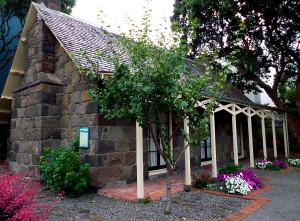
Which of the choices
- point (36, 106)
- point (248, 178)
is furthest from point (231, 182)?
point (36, 106)

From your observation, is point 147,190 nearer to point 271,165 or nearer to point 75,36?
point 75,36

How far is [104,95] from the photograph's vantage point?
453 centimetres

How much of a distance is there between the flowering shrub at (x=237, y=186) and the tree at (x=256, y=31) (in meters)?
6.68

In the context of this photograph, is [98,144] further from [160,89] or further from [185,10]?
[185,10]

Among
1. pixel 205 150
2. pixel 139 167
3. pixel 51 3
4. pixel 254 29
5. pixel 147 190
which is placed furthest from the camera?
pixel 254 29

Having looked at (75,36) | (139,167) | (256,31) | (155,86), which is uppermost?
(256,31)

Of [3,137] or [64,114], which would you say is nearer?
[64,114]

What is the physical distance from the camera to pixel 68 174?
5.45m

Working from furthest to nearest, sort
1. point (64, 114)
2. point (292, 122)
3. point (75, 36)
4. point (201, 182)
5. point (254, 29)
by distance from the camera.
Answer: point (292, 122)
point (254, 29)
point (75, 36)
point (64, 114)
point (201, 182)

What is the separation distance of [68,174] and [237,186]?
379cm

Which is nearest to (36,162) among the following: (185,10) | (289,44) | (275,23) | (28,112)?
(28,112)

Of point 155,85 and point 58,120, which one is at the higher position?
point 155,85

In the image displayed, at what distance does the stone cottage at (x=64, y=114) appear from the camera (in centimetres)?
630

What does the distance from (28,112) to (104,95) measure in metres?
4.15
